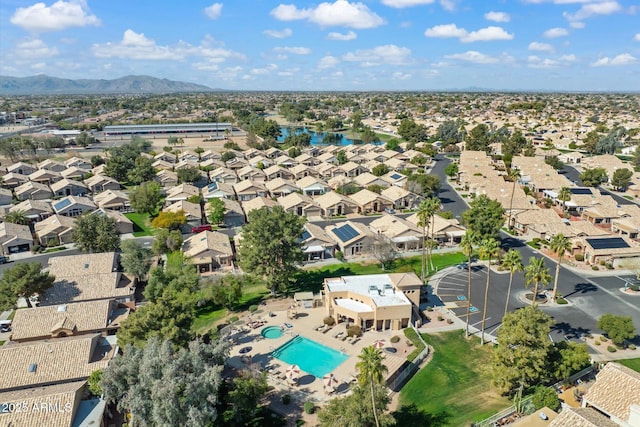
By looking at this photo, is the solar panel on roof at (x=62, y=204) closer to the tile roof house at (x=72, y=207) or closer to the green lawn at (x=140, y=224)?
the tile roof house at (x=72, y=207)

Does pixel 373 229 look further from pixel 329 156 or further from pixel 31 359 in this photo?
pixel 329 156

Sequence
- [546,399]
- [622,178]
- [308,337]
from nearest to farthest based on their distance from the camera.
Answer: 1. [546,399]
2. [308,337]
3. [622,178]

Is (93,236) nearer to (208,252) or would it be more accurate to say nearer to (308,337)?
(208,252)

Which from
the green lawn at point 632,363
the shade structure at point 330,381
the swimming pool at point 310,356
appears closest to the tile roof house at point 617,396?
the green lawn at point 632,363

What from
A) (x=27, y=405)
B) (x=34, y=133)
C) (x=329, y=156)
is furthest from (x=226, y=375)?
(x=34, y=133)

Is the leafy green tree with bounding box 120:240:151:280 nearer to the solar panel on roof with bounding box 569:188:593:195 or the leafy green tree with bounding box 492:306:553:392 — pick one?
the leafy green tree with bounding box 492:306:553:392

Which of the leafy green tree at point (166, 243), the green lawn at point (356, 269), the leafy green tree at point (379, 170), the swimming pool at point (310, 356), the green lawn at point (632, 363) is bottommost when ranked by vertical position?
the swimming pool at point (310, 356)

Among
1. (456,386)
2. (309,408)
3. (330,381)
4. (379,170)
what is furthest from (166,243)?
(379,170)
